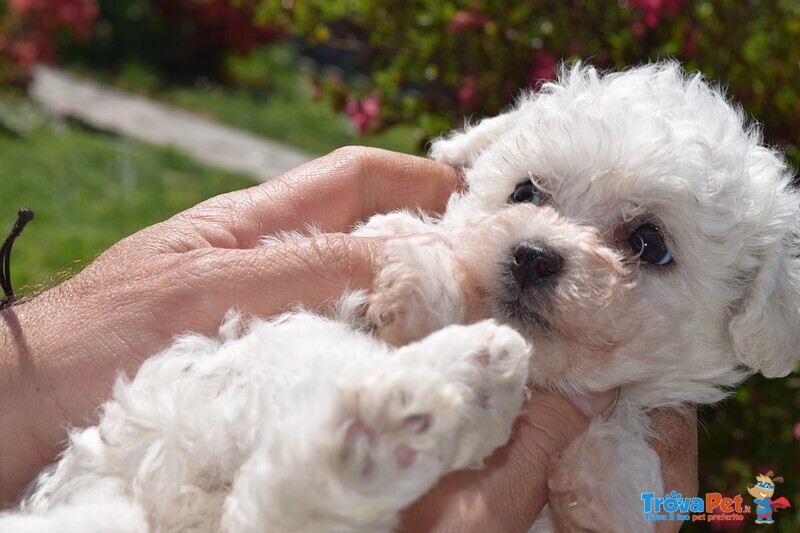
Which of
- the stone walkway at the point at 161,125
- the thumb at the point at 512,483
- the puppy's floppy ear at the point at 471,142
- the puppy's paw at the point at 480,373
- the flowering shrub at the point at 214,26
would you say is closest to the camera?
the puppy's paw at the point at 480,373

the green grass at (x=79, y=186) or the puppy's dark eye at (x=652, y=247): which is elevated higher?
the puppy's dark eye at (x=652, y=247)

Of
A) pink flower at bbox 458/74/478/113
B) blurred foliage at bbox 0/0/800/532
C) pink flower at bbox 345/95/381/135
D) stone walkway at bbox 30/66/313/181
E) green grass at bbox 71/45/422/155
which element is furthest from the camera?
green grass at bbox 71/45/422/155

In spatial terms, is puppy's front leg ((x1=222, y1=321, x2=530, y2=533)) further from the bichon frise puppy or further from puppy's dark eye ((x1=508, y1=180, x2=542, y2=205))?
puppy's dark eye ((x1=508, y1=180, x2=542, y2=205))

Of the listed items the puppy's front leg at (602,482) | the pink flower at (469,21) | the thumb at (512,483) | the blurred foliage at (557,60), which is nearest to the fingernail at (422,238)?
the thumb at (512,483)

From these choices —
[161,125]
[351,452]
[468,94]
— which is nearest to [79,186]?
[161,125]

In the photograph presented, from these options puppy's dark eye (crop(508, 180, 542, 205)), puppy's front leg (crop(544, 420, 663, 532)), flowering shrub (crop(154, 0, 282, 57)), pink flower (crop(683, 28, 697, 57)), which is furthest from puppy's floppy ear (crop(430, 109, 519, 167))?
flowering shrub (crop(154, 0, 282, 57))

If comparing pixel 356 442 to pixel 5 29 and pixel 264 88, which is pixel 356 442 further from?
pixel 264 88

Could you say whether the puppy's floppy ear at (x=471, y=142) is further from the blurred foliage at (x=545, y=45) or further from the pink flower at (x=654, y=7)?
the pink flower at (x=654, y=7)
